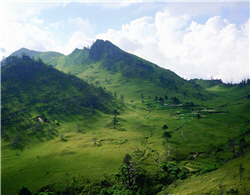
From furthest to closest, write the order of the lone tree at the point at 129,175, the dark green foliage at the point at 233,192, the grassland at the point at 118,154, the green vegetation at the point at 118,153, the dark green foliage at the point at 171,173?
the dark green foliage at the point at 171,173
the lone tree at the point at 129,175
the green vegetation at the point at 118,153
the grassland at the point at 118,154
the dark green foliage at the point at 233,192

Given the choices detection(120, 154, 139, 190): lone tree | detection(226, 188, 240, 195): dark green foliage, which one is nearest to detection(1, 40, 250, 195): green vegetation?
detection(226, 188, 240, 195): dark green foliage

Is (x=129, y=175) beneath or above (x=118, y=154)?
beneath

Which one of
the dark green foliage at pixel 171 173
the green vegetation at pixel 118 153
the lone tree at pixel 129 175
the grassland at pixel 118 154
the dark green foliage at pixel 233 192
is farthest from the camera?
the dark green foliage at pixel 171 173

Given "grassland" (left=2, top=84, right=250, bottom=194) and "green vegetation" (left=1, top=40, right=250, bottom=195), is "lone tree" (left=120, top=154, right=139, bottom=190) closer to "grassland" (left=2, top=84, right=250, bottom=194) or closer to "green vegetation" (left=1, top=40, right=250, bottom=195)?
"green vegetation" (left=1, top=40, right=250, bottom=195)

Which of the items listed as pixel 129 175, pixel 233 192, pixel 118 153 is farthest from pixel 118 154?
pixel 233 192

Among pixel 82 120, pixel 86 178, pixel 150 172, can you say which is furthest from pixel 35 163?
pixel 82 120

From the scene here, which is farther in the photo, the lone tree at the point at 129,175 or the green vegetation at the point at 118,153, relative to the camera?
the lone tree at the point at 129,175

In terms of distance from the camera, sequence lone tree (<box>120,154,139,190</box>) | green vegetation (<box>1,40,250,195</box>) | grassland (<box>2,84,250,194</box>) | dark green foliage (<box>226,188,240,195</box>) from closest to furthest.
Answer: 1. dark green foliage (<box>226,188,240,195</box>)
2. grassland (<box>2,84,250,194</box>)
3. green vegetation (<box>1,40,250,195</box>)
4. lone tree (<box>120,154,139,190</box>)

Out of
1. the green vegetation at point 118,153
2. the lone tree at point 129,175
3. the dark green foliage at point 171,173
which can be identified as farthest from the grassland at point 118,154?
the lone tree at point 129,175

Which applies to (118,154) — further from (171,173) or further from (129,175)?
(171,173)

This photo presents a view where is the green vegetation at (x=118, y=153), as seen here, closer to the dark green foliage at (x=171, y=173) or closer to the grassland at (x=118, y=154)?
the grassland at (x=118, y=154)

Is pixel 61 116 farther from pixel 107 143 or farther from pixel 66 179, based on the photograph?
pixel 66 179

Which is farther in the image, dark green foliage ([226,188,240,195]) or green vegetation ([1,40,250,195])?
green vegetation ([1,40,250,195])

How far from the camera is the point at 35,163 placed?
271 feet
